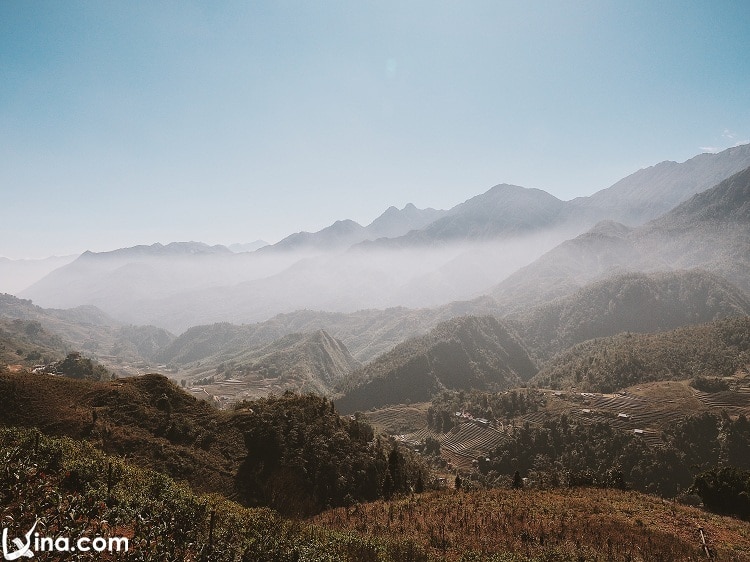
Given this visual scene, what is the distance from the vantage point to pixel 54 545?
14.6 metres

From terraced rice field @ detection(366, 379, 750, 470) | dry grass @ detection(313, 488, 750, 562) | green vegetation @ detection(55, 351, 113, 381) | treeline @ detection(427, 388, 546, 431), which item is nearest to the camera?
dry grass @ detection(313, 488, 750, 562)

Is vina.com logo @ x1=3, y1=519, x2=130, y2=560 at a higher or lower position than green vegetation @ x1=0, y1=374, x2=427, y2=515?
higher

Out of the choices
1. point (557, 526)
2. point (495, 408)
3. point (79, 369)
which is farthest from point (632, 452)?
point (79, 369)

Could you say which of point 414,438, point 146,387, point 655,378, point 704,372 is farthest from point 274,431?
point 704,372

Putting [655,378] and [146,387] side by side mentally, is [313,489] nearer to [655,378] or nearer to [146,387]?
[146,387]

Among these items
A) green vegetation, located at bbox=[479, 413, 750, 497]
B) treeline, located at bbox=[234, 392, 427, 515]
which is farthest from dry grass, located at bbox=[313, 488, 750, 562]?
green vegetation, located at bbox=[479, 413, 750, 497]

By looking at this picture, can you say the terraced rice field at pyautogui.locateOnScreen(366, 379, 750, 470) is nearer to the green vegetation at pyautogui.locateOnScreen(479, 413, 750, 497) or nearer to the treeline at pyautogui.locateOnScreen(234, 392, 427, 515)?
the green vegetation at pyautogui.locateOnScreen(479, 413, 750, 497)

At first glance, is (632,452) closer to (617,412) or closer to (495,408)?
(617,412)

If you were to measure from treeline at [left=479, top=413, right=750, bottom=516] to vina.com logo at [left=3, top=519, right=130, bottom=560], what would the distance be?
129 metres

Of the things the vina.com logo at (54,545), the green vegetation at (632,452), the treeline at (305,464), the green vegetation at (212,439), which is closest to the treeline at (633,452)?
the green vegetation at (632,452)

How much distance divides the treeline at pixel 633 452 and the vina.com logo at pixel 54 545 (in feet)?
423

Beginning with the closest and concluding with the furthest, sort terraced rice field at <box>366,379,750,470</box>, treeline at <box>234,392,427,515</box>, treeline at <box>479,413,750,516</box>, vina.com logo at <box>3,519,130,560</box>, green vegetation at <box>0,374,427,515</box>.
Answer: vina.com logo at <box>3,519,130,560</box> < green vegetation at <box>0,374,427,515</box> < treeline at <box>234,392,427,515</box> < treeline at <box>479,413,750,516</box> < terraced rice field at <box>366,379,750,470</box>

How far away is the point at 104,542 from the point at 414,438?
17876cm

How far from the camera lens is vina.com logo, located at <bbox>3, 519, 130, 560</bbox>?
45.2ft
